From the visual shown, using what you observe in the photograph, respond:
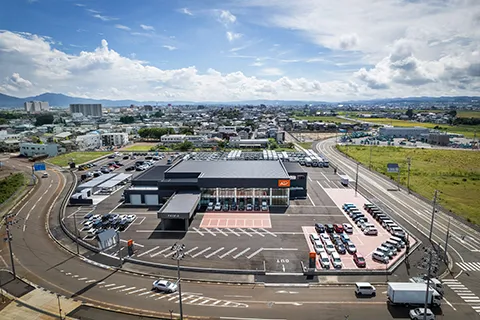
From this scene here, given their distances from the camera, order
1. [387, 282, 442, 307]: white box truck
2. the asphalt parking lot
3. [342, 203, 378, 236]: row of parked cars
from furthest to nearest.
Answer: [342, 203, 378, 236]: row of parked cars → the asphalt parking lot → [387, 282, 442, 307]: white box truck

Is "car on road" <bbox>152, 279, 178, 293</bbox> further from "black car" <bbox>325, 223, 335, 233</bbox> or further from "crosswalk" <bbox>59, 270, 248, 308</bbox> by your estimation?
"black car" <bbox>325, 223, 335, 233</bbox>

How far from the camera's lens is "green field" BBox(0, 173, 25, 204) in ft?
165

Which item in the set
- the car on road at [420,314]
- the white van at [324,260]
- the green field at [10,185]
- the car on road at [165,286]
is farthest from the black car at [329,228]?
the green field at [10,185]

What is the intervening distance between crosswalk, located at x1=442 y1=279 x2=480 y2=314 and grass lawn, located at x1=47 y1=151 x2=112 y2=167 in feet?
264

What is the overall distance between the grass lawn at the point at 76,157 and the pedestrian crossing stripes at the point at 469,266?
265ft

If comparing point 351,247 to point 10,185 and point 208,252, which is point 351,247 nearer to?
point 208,252

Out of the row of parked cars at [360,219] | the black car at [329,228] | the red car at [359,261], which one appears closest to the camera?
the red car at [359,261]

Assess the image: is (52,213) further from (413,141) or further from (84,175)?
(413,141)

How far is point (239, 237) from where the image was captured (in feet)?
111

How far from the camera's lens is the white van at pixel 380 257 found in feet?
92.5

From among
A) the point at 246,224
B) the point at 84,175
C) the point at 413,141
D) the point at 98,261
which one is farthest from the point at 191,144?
the point at 413,141

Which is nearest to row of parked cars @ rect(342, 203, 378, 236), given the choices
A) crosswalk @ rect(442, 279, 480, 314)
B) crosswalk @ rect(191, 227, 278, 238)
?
crosswalk @ rect(442, 279, 480, 314)

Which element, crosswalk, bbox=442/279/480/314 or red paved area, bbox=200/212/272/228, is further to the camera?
red paved area, bbox=200/212/272/228

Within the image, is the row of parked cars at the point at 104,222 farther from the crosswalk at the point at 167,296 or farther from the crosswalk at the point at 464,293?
the crosswalk at the point at 464,293
